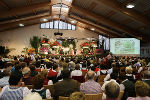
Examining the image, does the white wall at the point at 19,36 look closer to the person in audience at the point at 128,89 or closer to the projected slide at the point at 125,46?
the projected slide at the point at 125,46

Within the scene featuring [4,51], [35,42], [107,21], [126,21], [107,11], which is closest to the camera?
[107,11]

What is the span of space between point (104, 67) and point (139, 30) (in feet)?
27.0

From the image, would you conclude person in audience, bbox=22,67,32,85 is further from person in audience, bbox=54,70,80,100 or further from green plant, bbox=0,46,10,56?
green plant, bbox=0,46,10,56

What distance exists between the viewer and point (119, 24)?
38.1 ft

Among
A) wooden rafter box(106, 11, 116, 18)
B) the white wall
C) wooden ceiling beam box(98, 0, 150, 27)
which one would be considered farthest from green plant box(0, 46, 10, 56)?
wooden ceiling beam box(98, 0, 150, 27)

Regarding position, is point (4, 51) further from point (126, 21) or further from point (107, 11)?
point (126, 21)

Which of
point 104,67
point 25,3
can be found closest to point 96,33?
point 25,3

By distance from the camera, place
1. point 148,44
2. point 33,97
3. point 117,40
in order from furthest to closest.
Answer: point 148,44, point 117,40, point 33,97

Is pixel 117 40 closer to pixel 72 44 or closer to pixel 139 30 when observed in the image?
pixel 139 30

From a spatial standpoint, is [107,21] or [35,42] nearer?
[107,21]

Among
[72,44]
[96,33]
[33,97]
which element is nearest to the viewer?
[33,97]

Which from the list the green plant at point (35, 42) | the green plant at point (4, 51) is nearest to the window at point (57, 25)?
the green plant at point (35, 42)

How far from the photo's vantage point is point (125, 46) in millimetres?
10992

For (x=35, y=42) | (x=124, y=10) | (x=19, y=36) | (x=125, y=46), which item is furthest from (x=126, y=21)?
(x=19, y=36)
